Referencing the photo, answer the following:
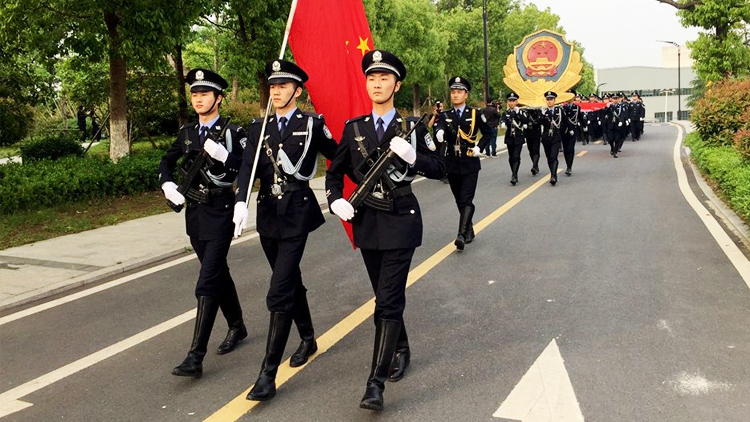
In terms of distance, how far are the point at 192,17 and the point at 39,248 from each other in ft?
16.7

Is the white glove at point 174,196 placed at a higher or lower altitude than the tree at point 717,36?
lower

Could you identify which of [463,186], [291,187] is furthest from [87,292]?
[463,186]

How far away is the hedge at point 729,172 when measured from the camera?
8336mm

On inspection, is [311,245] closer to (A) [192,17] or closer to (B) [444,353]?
(B) [444,353]

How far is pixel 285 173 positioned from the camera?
4.11 meters

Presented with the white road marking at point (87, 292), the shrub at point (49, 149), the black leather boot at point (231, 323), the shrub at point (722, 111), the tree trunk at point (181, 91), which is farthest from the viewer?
the tree trunk at point (181, 91)

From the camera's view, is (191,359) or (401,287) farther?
(191,359)

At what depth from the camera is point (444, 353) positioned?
4523mm

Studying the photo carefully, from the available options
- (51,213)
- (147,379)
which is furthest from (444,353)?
(51,213)

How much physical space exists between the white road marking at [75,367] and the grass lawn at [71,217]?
4.40 metres

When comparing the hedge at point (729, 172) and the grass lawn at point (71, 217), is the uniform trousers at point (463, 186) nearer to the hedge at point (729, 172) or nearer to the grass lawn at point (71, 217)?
the hedge at point (729, 172)

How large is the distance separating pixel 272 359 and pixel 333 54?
2.42 m

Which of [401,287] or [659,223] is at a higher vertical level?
[401,287]

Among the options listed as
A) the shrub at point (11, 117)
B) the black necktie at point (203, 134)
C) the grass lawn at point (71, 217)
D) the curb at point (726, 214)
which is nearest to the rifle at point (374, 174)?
the black necktie at point (203, 134)
